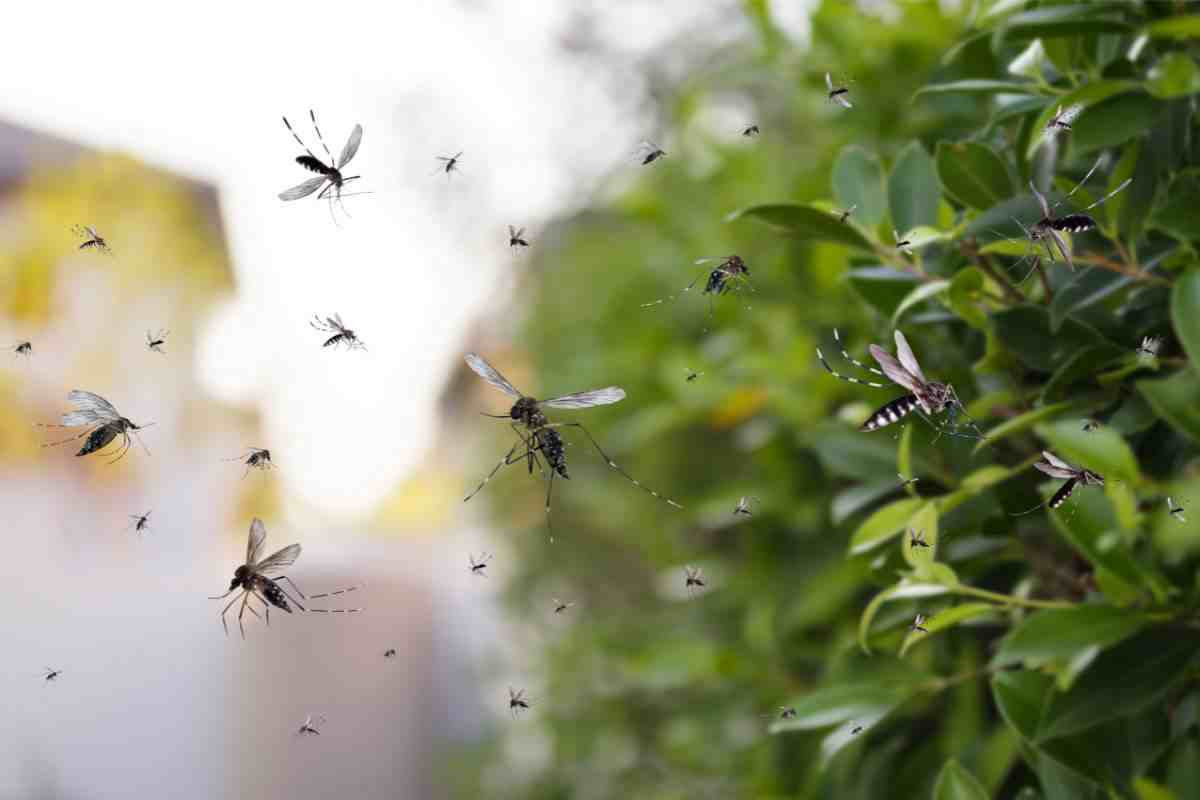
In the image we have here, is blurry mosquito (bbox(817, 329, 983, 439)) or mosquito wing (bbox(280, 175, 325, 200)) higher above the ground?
mosquito wing (bbox(280, 175, 325, 200))

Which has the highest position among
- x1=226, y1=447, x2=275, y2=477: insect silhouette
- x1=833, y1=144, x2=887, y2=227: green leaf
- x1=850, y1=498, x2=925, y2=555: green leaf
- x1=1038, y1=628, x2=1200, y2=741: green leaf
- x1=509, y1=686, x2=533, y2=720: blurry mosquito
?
x1=833, y1=144, x2=887, y2=227: green leaf

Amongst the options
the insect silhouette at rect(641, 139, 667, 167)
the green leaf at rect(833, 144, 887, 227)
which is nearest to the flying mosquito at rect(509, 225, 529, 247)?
the insect silhouette at rect(641, 139, 667, 167)

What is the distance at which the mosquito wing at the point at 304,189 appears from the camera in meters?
0.40

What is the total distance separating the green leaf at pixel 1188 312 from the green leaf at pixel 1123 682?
12 centimetres

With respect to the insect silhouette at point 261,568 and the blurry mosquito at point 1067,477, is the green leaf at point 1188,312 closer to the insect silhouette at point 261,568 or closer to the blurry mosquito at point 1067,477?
the blurry mosquito at point 1067,477

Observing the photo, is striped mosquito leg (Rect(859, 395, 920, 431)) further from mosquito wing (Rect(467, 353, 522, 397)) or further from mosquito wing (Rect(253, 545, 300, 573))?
mosquito wing (Rect(253, 545, 300, 573))

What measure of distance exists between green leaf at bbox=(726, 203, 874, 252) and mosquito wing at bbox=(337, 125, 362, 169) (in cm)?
16

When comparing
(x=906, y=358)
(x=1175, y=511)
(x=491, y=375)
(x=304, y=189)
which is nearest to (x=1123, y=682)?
(x=1175, y=511)

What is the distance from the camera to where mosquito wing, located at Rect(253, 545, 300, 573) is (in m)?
0.40

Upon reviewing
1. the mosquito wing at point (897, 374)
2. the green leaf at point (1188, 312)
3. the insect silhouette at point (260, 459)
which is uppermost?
the mosquito wing at point (897, 374)

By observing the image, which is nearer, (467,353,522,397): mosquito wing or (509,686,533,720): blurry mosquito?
(467,353,522,397): mosquito wing

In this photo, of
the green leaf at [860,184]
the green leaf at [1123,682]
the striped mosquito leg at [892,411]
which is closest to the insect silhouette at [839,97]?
the green leaf at [860,184]

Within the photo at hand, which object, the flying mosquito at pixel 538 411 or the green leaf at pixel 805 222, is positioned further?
the green leaf at pixel 805 222

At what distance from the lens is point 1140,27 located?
0.39 metres
